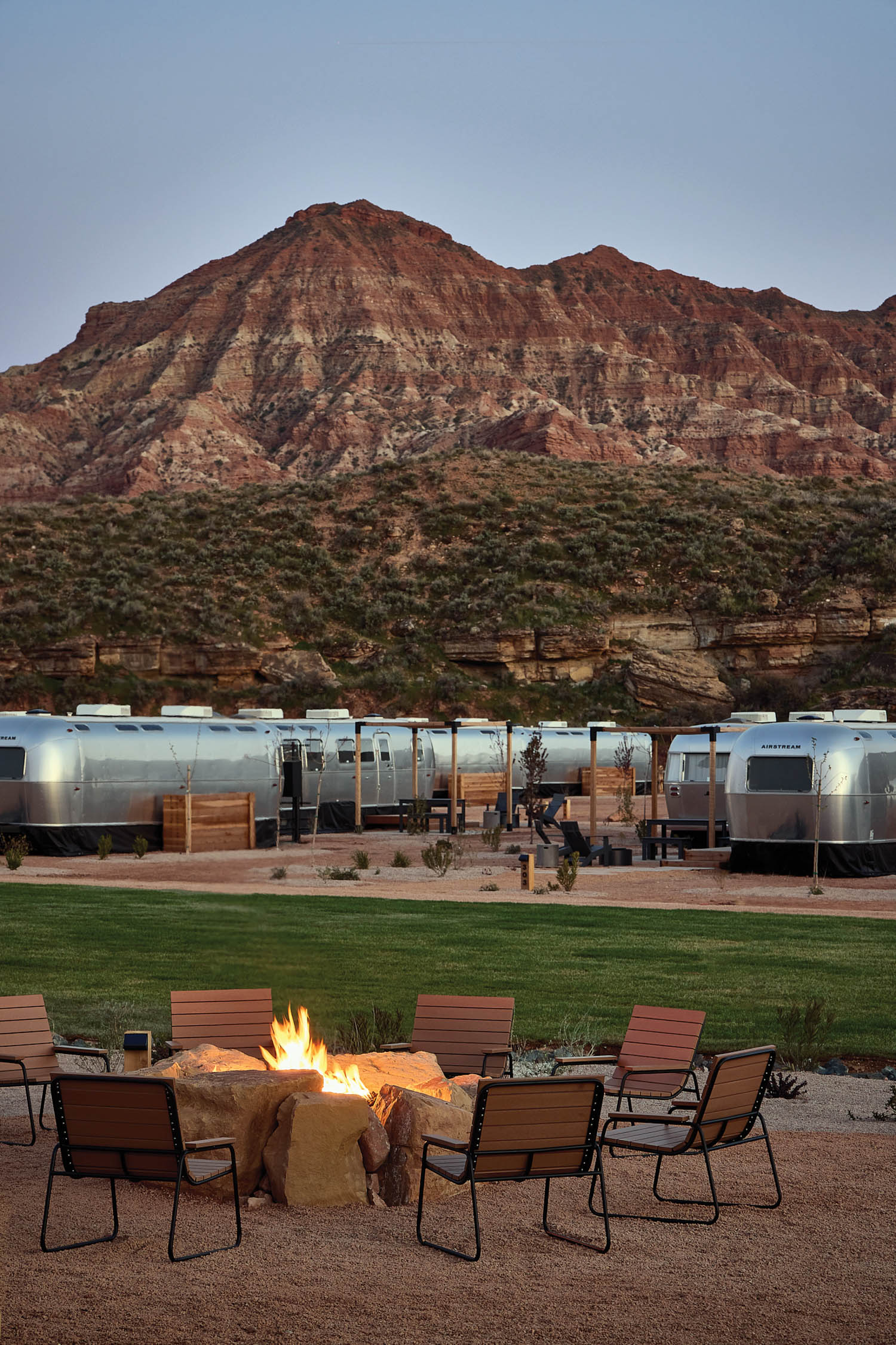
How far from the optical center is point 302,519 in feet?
191

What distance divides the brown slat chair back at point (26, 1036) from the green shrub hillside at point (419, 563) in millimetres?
39159

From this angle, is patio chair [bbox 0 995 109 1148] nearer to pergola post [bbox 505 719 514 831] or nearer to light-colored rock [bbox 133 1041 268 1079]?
light-colored rock [bbox 133 1041 268 1079]

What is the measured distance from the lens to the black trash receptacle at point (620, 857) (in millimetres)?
24188

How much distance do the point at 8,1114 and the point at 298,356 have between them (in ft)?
336

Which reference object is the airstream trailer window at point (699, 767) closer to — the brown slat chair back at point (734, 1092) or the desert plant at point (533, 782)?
the desert plant at point (533, 782)

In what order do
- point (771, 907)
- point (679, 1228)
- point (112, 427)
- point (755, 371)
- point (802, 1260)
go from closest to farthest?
point (802, 1260) → point (679, 1228) → point (771, 907) → point (112, 427) → point (755, 371)

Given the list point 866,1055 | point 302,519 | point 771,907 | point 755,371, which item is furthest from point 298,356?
point 866,1055

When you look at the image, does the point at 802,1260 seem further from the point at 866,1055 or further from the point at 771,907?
the point at 771,907

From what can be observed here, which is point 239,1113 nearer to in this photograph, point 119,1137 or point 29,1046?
point 119,1137

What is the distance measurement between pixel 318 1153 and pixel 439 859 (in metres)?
15.9

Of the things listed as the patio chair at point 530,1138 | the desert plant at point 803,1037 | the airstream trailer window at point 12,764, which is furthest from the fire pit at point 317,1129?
the airstream trailer window at point 12,764

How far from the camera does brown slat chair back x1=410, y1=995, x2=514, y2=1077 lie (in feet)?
26.8

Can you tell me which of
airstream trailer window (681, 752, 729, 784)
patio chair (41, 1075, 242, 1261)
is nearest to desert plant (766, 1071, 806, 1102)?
patio chair (41, 1075, 242, 1261)

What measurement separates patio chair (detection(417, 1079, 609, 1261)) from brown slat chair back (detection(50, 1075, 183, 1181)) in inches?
45.5
